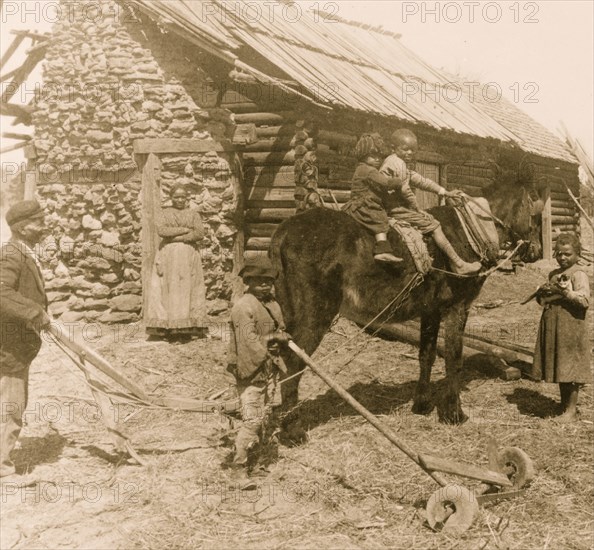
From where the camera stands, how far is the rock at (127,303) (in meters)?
11.3

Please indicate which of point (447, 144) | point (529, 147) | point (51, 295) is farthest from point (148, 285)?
point (529, 147)

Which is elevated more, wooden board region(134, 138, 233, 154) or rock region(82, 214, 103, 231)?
wooden board region(134, 138, 233, 154)

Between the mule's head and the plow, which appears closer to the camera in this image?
the plow

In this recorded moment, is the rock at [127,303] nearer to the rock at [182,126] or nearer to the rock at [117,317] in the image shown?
the rock at [117,317]

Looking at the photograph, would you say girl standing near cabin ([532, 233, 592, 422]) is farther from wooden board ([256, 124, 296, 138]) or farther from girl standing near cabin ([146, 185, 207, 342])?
girl standing near cabin ([146, 185, 207, 342])

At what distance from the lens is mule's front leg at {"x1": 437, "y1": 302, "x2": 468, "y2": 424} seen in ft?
22.7

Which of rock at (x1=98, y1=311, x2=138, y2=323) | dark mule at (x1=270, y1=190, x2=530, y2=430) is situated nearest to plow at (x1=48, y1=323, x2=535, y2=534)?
dark mule at (x1=270, y1=190, x2=530, y2=430)

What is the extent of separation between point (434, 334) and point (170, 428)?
9.91 feet

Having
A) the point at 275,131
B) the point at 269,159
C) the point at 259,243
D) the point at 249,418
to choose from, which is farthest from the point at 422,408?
the point at 275,131

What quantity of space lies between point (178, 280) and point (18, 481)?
5.06 m

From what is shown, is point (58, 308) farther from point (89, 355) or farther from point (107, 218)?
point (89, 355)

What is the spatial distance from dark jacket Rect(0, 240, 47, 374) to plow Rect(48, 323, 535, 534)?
224 millimetres

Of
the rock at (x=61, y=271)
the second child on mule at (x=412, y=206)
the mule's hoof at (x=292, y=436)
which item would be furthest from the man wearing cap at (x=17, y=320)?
the rock at (x=61, y=271)

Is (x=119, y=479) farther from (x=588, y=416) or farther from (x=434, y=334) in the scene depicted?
(x=588, y=416)
